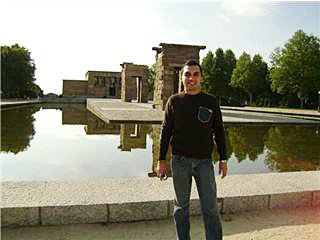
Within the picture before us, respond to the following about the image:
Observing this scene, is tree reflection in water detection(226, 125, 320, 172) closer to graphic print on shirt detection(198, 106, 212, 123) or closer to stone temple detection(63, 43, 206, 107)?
graphic print on shirt detection(198, 106, 212, 123)

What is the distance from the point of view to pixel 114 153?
29.4 ft

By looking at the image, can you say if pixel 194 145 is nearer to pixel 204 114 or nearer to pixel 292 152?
pixel 204 114

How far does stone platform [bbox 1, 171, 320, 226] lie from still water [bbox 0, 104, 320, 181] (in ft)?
4.90

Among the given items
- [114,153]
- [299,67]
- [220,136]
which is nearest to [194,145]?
[220,136]

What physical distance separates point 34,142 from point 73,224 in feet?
22.4

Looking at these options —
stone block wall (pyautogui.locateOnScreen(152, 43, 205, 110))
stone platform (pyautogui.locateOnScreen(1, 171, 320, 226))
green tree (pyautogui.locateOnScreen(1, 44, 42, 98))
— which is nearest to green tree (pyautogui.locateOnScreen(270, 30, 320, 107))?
stone block wall (pyautogui.locateOnScreen(152, 43, 205, 110))

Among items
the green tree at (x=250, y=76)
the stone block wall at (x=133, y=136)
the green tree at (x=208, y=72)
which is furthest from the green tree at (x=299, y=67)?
the stone block wall at (x=133, y=136)

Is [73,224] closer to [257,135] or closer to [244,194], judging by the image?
[244,194]

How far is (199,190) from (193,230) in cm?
94

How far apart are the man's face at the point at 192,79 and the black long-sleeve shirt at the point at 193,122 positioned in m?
0.06

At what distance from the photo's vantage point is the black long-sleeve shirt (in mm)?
3467

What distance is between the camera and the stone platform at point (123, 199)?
4203mm

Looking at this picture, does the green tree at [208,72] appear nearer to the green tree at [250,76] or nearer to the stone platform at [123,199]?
the green tree at [250,76]

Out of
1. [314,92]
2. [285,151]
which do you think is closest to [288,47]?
[314,92]
